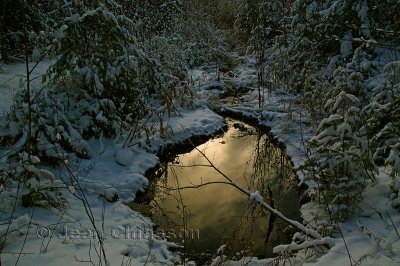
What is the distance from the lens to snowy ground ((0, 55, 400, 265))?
3.30m

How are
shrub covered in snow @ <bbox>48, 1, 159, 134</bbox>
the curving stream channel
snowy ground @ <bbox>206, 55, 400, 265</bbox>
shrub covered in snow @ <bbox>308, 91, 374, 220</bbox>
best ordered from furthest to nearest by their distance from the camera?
shrub covered in snow @ <bbox>48, 1, 159, 134</bbox> → the curving stream channel → shrub covered in snow @ <bbox>308, 91, 374, 220</bbox> → snowy ground @ <bbox>206, 55, 400, 265</bbox>

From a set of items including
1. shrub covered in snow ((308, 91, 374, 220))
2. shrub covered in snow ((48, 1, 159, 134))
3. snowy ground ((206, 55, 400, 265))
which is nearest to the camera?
snowy ground ((206, 55, 400, 265))

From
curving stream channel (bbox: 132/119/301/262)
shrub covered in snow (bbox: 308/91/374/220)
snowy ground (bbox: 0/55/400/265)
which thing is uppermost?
shrub covered in snow (bbox: 308/91/374/220)

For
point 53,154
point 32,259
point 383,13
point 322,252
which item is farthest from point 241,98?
point 32,259

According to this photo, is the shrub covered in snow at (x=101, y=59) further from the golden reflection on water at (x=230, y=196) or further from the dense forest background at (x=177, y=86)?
the golden reflection on water at (x=230, y=196)

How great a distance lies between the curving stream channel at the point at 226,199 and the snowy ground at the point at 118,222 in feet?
0.91

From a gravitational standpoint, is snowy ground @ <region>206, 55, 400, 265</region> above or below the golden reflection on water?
above

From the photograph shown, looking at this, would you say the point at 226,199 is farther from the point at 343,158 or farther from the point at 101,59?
the point at 101,59

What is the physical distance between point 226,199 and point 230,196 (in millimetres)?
96

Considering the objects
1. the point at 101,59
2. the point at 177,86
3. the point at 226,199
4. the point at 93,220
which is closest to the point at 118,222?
the point at 226,199

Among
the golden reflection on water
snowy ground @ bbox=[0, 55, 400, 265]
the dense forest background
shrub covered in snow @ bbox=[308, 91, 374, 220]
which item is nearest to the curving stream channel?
the golden reflection on water

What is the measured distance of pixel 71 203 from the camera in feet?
14.9

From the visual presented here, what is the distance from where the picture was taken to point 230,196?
5.38 meters

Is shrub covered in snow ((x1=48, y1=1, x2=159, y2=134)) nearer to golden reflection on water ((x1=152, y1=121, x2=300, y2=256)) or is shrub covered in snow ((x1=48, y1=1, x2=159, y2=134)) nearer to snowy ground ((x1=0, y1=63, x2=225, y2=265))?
snowy ground ((x1=0, y1=63, x2=225, y2=265))
